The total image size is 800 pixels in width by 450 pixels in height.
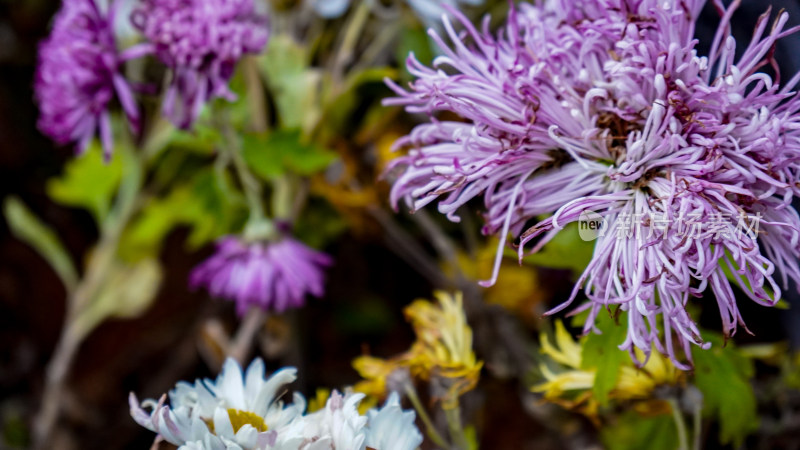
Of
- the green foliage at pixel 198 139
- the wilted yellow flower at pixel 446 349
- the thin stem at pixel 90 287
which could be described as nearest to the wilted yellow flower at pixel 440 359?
the wilted yellow flower at pixel 446 349

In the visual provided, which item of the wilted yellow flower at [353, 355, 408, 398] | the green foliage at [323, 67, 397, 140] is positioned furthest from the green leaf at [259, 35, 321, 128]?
the wilted yellow flower at [353, 355, 408, 398]

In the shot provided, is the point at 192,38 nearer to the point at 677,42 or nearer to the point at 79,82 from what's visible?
the point at 79,82

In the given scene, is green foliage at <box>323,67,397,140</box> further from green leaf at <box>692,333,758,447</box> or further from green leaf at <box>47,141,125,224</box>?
green leaf at <box>692,333,758,447</box>

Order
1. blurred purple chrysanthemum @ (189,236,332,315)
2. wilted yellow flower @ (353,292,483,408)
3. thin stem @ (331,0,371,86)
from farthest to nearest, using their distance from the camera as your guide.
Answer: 1. thin stem @ (331,0,371,86)
2. blurred purple chrysanthemum @ (189,236,332,315)
3. wilted yellow flower @ (353,292,483,408)

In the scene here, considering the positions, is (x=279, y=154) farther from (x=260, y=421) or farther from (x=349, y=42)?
(x=260, y=421)

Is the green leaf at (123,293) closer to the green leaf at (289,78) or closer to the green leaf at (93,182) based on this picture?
the green leaf at (93,182)

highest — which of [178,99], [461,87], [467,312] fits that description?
[178,99]

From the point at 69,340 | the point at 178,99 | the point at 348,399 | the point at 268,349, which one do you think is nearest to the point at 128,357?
the point at 69,340
